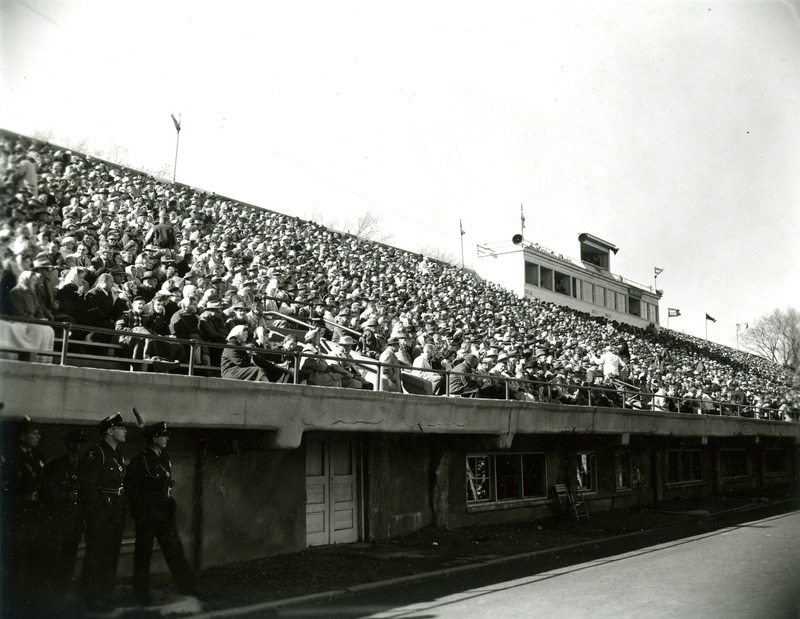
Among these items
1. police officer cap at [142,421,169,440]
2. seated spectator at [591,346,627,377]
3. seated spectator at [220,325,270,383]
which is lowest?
police officer cap at [142,421,169,440]

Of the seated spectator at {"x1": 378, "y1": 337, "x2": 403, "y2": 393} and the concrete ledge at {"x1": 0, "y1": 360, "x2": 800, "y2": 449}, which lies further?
the seated spectator at {"x1": 378, "y1": 337, "x2": 403, "y2": 393}

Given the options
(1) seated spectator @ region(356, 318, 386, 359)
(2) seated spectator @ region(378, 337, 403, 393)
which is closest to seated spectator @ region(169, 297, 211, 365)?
(2) seated spectator @ region(378, 337, 403, 393)

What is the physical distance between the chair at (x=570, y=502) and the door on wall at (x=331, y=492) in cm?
749

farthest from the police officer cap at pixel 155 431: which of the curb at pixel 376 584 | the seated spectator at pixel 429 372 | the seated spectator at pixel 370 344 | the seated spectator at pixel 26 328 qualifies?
the seated spectator at pixel 429 372

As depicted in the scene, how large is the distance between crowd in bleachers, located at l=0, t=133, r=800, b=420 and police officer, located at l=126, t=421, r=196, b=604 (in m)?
1.14

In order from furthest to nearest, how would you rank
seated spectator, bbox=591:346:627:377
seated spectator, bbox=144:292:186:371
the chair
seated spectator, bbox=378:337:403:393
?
seated spectator, bbox=591:346:627:377 → the chair → seated spectator, bbox=378:337:403:393 → seated spectator, bbox=144:292:186:371

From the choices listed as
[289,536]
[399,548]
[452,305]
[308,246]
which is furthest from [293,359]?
[452,305]

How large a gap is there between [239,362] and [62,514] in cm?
312

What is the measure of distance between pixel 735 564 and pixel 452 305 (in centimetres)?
1664

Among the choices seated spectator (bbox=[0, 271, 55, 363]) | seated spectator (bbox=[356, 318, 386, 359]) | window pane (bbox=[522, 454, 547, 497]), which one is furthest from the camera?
window pane (bbox=[522, 454, 547, 497])

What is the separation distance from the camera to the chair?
794 inches

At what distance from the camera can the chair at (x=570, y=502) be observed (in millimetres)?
20156

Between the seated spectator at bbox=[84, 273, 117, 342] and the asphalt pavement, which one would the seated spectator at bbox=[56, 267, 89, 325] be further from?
the asphalt pavement

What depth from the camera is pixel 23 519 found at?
842 cm
